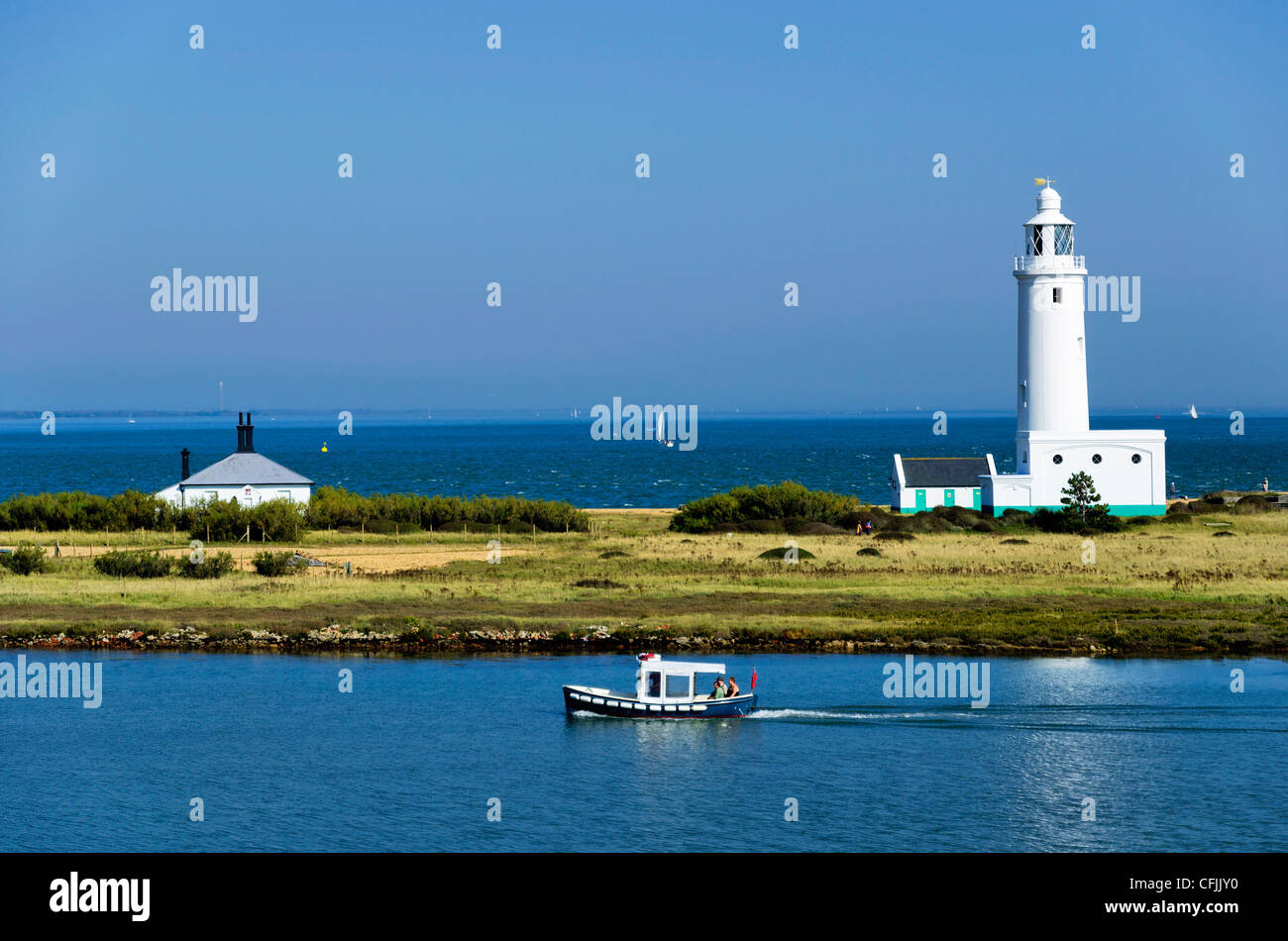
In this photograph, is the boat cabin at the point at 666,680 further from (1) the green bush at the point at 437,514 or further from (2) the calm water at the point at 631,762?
(1) the green bush at the point at 437,514

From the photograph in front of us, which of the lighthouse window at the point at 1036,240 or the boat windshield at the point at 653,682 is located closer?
the boat windshield at the point at 653,682

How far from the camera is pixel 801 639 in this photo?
4184 cm

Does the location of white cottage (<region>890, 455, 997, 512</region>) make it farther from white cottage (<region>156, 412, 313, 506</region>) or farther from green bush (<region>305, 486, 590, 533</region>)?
white cottage (<region>156, 412, 313, 506</region>)

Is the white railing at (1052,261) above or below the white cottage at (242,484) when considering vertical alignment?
above

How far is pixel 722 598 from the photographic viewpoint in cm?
4806

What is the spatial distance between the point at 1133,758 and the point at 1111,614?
15589 mm

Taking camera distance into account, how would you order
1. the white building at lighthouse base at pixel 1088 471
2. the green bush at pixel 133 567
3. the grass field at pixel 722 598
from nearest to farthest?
the grass field at pixel 722 598, the green bush at pixel 133 567, the white building at lighthouse base at pixel 1088 471

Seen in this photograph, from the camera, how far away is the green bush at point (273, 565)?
2143 inches

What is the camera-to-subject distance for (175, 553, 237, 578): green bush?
5366cm

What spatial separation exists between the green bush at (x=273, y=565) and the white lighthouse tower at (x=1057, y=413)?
34313mm

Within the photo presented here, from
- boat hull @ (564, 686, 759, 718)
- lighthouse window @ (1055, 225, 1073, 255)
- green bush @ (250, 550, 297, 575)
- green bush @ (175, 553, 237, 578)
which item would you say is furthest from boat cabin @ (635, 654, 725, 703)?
lighthouse window @ (1055, 225, 1073, 255)

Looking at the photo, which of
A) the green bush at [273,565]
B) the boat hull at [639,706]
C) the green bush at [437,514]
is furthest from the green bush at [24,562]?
the boat hull at [639,706]
